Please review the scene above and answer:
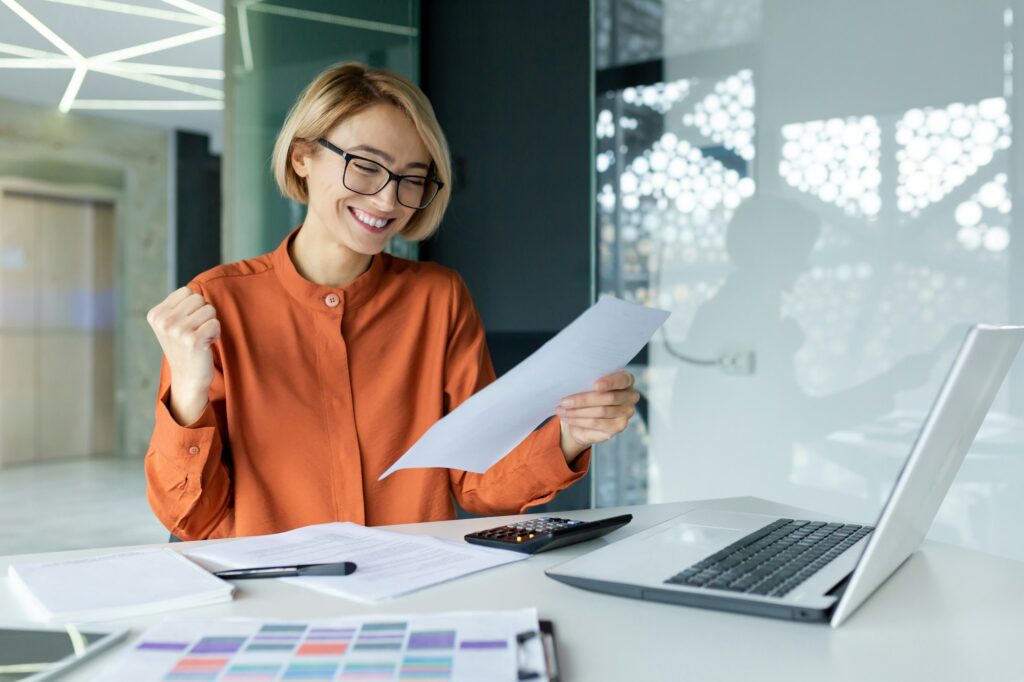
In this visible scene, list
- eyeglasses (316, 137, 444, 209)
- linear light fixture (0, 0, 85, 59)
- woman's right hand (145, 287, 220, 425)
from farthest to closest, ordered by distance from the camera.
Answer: linear light fixture (0, 0, 85, 59) → eyeglasses (316, 137, 444, 209) → woman's right hand (145, 287, 220, 425)

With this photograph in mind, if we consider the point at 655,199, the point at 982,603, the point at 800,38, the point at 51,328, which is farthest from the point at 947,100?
the point at 51,328

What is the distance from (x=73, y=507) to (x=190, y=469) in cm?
255

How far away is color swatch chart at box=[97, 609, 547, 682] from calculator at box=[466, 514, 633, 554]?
0.87 feet

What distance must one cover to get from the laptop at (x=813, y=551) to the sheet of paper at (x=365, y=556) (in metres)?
0.12

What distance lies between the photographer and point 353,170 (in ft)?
5.00

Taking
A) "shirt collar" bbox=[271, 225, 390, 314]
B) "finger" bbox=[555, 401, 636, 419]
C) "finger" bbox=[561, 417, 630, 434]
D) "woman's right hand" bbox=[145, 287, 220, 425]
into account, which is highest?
"shirt collar" bbox=[271, 225, 390, 314]

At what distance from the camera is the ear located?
160cm

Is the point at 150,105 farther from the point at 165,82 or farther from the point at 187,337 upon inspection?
the point at 187,337

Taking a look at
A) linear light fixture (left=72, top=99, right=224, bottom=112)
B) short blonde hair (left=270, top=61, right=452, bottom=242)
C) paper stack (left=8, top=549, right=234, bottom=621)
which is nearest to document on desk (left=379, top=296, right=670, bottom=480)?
paper stack (left=8, top=549, right=234, bottom=621)

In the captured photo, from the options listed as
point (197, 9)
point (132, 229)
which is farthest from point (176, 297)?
point (132, 229)

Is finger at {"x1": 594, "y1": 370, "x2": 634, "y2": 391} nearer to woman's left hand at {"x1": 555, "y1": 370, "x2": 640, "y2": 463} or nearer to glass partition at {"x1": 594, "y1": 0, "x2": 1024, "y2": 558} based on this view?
woman's left hand at {"x1": 555, "y1": 370, "x2": 640, "y2": 463}

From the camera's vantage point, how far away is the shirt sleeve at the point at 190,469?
4.09ft

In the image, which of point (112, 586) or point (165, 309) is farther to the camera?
point (165, 309)

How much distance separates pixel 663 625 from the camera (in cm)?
77
